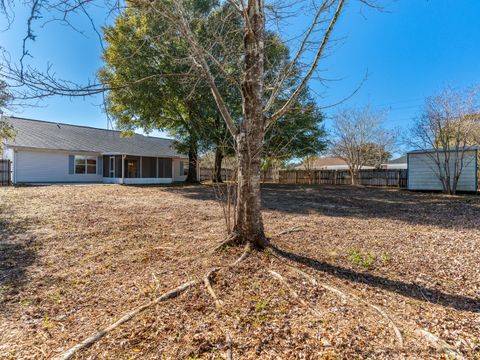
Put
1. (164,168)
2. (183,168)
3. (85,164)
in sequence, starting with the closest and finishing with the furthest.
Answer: (85,164) < (164,168) < (183,168)

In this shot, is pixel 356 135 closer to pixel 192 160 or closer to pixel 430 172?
pixel 430 172

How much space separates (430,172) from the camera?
14.8m

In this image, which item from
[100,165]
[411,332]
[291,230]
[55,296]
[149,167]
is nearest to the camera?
[411,332]

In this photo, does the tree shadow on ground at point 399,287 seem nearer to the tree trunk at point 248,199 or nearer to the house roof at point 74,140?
the tree trunk at point 248,199

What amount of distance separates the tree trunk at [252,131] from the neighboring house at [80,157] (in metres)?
14.1

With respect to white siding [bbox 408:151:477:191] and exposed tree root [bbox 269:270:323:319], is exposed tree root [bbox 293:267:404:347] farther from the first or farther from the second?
white siding [bbox 408:151:477:191]

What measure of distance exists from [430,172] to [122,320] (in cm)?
1721

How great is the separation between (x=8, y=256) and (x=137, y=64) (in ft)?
32.9

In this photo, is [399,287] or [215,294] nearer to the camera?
[215,294]

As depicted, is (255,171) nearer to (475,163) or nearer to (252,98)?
(252,98)

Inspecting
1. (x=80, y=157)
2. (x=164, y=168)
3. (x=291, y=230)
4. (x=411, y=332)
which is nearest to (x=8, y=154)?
(x=80, y=157)

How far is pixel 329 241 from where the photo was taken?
4.45 m

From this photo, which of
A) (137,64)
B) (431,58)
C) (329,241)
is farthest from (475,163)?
(137,64)

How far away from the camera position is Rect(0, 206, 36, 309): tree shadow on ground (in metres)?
3.00
